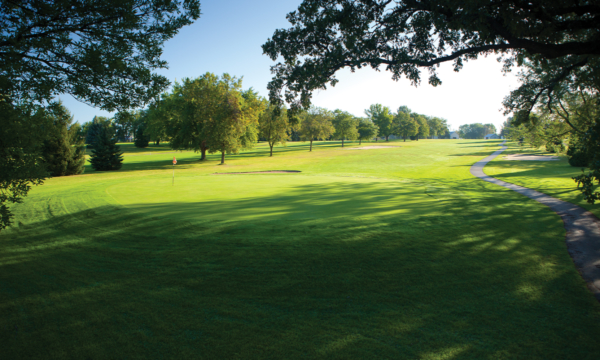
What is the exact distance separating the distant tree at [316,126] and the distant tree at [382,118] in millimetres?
62574

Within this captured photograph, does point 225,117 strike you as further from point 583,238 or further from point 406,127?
point 406,127

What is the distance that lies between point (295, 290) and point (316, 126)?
2703 inches

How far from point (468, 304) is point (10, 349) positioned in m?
6.53

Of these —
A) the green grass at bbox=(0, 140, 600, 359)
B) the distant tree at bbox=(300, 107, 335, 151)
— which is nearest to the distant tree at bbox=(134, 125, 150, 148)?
the distant tree at bbox=(300, 107, 335, 151)

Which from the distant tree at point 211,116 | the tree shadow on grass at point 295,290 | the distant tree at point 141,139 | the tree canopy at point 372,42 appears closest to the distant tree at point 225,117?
the distant tree at point 211,116

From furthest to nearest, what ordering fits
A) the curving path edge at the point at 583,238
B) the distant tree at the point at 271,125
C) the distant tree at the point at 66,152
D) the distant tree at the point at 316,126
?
the distant tree at the point at 316,126, the distant tree at the point at 271,125, the distant tree at the point at 66,152, the curving path edge at the point at 583,238

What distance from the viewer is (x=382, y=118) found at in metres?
133

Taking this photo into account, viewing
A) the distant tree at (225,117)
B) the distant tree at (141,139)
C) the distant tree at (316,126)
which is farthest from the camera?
the distant tree at (141,139)

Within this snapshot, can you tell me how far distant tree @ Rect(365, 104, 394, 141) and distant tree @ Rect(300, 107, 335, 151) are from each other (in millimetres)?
62574

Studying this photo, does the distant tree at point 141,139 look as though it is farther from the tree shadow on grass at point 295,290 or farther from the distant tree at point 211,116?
the tree shadow on grass at point 295,290

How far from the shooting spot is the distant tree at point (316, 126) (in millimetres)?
73000

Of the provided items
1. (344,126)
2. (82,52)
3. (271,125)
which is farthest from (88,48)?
(344,126)

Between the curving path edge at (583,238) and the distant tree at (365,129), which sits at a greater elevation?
the distant tree at (365,129)

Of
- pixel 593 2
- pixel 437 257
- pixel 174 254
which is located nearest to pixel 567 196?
pixel 593 2
